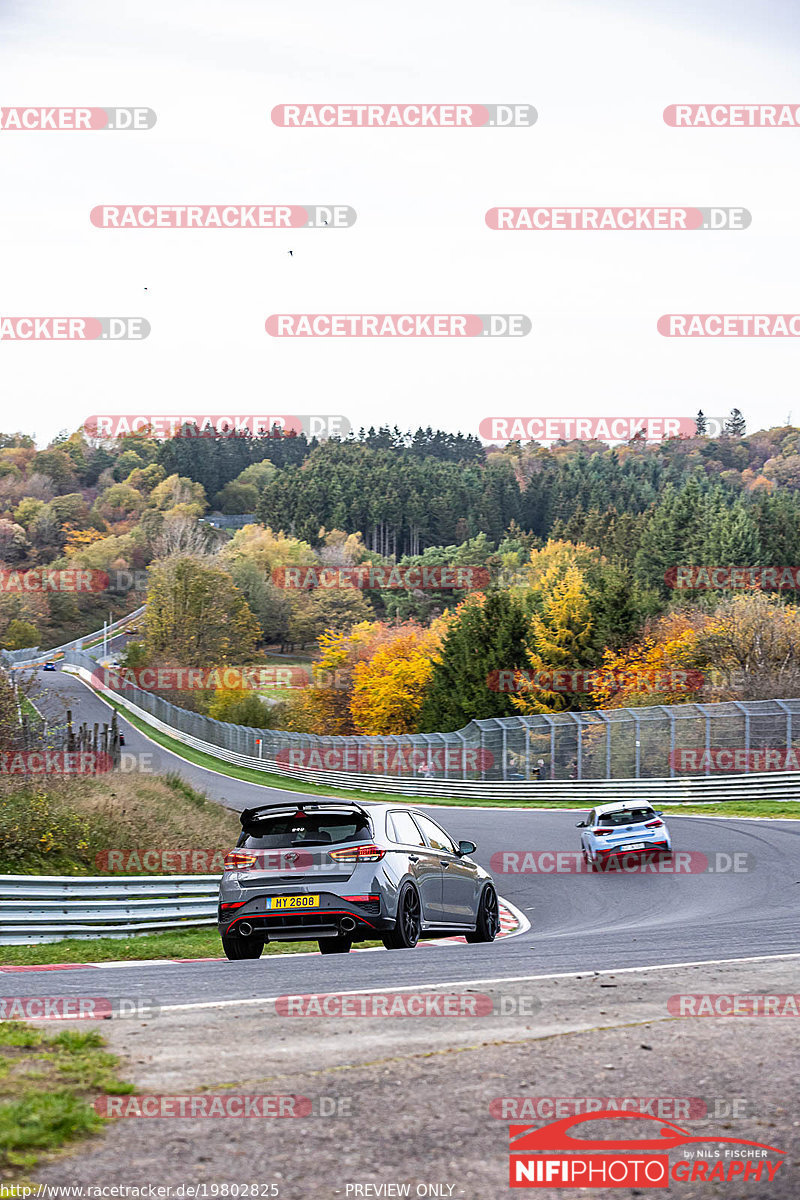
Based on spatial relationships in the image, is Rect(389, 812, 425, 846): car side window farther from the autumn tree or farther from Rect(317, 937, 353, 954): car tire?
the autumn tree

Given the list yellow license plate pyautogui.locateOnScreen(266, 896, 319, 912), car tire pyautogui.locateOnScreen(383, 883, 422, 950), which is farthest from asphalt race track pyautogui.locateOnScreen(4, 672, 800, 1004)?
yellow license plate pyautogui.locateOnScreen(266, 896, 319, 912)

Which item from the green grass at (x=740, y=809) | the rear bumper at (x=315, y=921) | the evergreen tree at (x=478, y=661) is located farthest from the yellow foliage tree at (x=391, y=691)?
the rear bumper at (x=315, y=921)

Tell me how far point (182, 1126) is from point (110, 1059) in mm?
1174

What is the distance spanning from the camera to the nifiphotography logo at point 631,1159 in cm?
460

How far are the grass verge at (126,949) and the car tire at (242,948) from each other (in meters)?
1.16

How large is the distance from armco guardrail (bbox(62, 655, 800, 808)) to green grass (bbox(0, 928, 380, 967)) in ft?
66.7

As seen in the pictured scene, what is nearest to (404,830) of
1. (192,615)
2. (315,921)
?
(315,921)

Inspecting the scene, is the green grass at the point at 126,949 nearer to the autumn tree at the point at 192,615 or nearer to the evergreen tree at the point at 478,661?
the evergreen tree at the point at 478,661

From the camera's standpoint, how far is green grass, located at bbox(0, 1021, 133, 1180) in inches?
187

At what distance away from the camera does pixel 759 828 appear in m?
27.6

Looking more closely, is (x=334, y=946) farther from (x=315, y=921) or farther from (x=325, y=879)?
(x=325, y=879)

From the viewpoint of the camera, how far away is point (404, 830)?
12461 millimetres

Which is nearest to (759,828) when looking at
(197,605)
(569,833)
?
(569,833)

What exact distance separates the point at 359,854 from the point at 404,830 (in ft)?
3.41
